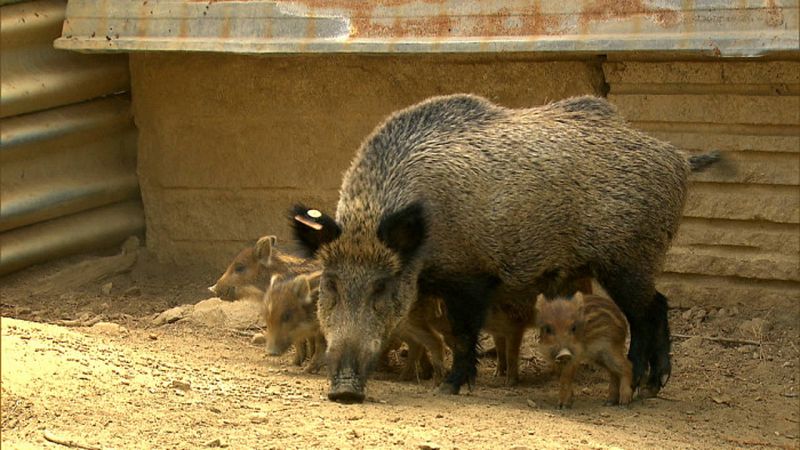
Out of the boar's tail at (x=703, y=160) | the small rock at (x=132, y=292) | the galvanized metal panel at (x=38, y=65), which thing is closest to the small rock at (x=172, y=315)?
the small rock at (x=132, y=292)

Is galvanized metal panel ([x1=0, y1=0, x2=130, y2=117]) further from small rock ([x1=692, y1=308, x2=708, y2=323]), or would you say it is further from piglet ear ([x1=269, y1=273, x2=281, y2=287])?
small rock ([x1=692, y1=308, x2=708, y2=323])

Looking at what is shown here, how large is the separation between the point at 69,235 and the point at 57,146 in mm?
699

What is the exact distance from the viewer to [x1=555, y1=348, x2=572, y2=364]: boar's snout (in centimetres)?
773

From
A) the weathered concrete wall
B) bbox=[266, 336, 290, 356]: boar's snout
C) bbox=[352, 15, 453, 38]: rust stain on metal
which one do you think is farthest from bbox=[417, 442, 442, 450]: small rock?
the weathered concrete wall

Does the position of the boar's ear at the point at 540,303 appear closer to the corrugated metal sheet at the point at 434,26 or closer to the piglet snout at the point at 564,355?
the piglet snout at the point at 564,355

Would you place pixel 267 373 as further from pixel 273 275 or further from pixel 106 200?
pixel 106 200

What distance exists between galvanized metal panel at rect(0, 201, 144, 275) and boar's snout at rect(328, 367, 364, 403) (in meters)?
3.76

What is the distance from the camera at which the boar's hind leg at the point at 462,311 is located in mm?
7844

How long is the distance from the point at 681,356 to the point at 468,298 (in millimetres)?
2155

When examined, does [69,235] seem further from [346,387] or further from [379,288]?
[346,387]

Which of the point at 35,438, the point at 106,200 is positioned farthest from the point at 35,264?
the point at 35,438

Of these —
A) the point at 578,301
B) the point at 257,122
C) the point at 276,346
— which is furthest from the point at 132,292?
the point at 578,301

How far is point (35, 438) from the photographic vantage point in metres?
5.84

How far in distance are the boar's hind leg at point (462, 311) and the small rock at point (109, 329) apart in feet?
7.15
